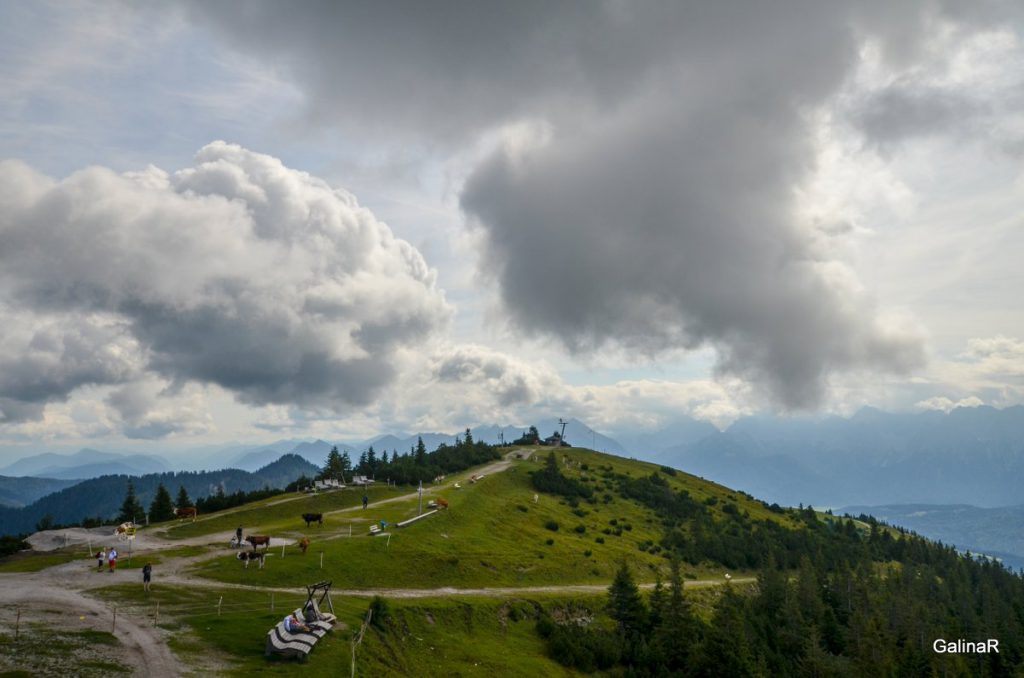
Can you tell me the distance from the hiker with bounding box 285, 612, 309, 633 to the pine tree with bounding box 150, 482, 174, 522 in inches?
3401

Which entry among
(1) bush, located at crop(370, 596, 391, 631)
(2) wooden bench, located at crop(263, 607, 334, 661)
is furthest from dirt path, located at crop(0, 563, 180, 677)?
(1) bush, located at crop(370, 596, 391, 631)

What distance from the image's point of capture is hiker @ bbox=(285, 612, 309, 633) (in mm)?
43219

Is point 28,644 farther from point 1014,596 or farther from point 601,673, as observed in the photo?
point 1014,596

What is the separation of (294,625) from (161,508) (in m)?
108

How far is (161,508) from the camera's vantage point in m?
132

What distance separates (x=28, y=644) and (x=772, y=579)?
115 meters

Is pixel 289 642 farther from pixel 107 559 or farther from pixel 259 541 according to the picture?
pixel 107 559

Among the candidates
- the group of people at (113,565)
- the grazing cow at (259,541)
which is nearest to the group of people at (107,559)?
the group of people at (113,565)

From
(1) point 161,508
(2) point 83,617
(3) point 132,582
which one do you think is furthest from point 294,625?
(1) point 161,508

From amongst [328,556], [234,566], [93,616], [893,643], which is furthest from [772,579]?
[93,616]

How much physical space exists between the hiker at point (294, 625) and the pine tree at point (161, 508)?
3401 inches

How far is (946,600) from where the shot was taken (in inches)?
6206

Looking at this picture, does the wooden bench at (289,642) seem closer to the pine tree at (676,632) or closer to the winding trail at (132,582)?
the winding trail at (132,582)

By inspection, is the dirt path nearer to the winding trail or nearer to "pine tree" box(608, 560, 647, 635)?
the winding trail
